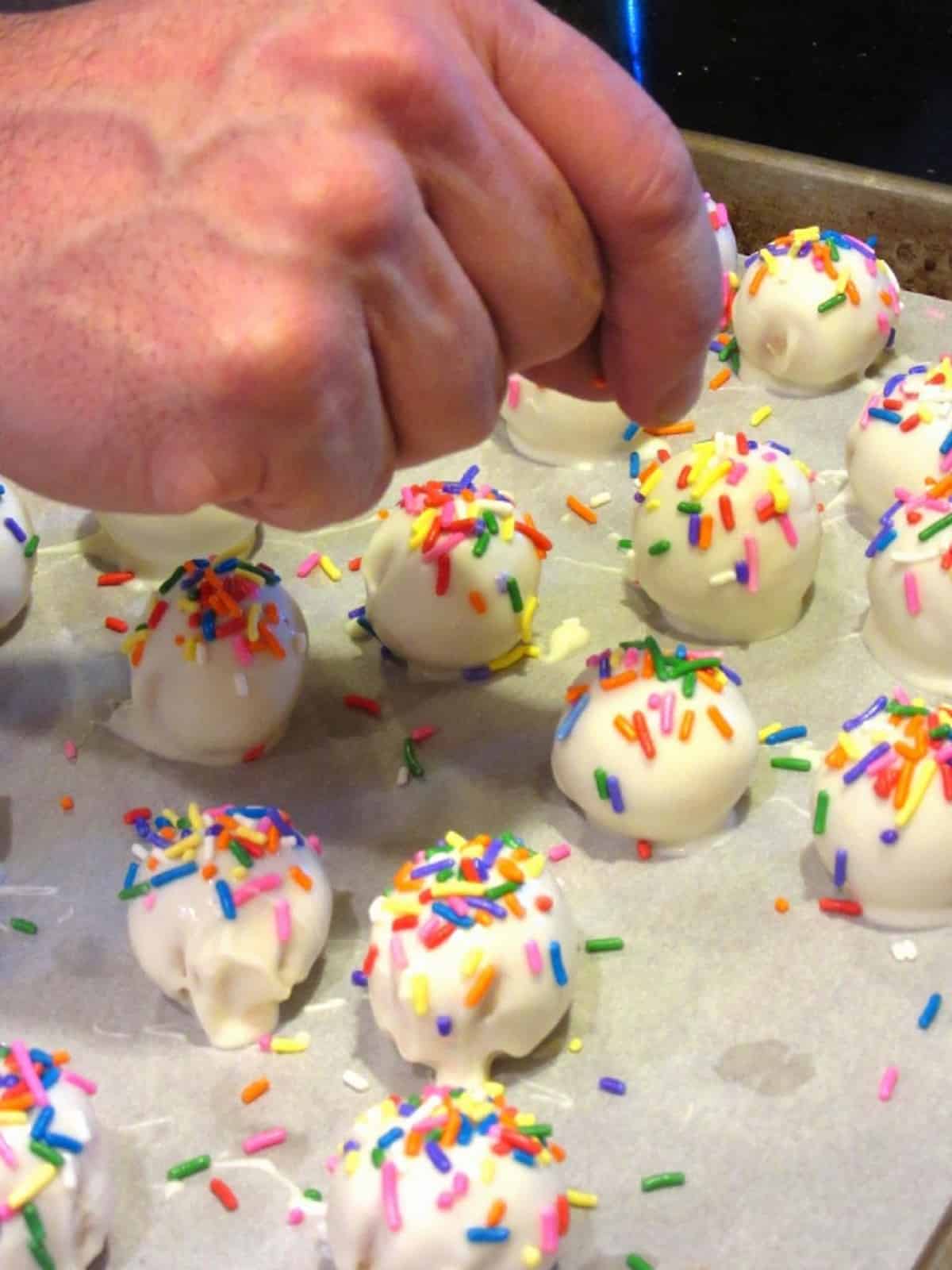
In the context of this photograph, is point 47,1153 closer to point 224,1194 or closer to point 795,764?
point 224,1194

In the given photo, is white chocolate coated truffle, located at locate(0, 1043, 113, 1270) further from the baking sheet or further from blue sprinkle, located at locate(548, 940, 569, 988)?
blue sprinkle, located at locate(548, 940, 569, 988)

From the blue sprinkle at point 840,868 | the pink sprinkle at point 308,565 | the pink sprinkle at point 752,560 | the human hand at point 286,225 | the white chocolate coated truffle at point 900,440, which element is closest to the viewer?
the human hand at point 286,225

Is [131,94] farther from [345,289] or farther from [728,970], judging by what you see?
[728,970]

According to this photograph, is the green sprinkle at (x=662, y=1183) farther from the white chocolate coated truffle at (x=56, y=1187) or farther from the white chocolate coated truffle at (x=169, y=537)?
the white chocolate coated truffle at (x=169, y=537)

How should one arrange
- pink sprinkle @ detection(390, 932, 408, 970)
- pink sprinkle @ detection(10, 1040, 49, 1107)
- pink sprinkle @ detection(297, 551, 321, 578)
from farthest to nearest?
pink sprinkle @ detection(297, 551, 321, 578) < pink sprinkle @ detection(390, 932, 408, 970) < pink sprinkle @ detection(10, 1040, 49, 1107)

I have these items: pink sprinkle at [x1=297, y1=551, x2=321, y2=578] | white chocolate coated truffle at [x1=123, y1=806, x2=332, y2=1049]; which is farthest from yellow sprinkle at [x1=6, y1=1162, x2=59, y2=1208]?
pink sprinkle at [x1=297, y1=551, x2=321, y2=578]

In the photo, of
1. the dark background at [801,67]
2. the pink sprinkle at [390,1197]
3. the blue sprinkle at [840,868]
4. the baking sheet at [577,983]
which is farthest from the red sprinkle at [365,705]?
the dark background at [801,67]

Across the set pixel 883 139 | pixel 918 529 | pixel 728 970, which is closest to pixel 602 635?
pixel 918 529
